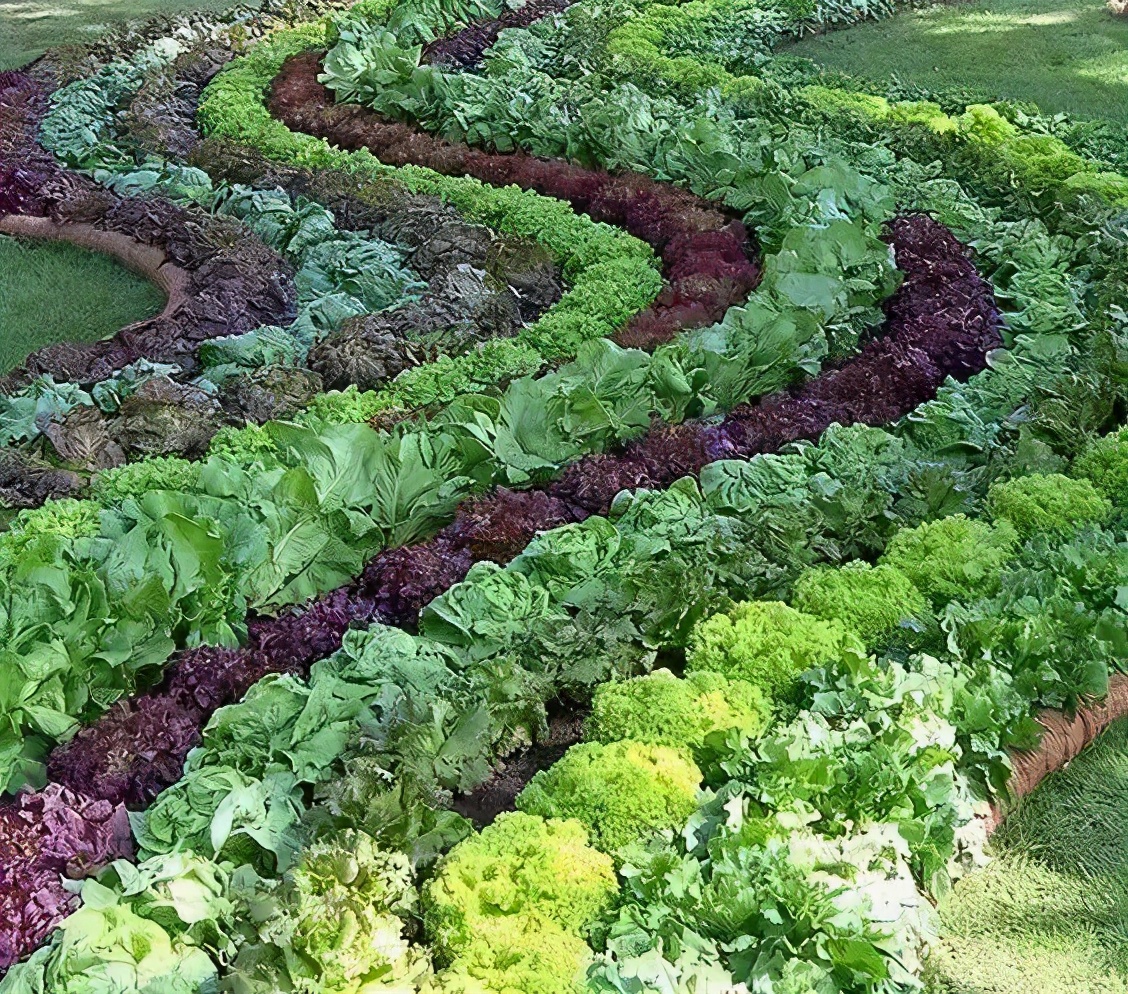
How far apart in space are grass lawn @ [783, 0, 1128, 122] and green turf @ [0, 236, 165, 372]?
23.9ft

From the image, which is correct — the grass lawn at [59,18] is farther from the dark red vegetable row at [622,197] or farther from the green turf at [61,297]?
the green turf at [61,297]

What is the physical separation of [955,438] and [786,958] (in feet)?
11.0

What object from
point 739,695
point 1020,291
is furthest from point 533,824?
point 1020,291

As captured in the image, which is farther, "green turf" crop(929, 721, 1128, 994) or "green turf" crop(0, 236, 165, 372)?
"green turf" crop(0, 236, 165, 372)

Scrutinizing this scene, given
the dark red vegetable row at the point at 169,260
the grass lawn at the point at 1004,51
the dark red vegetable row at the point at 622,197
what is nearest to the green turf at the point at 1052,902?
the dark red vegetable row at the point at 622,197

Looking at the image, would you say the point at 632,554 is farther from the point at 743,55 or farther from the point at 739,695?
the point at 743,55

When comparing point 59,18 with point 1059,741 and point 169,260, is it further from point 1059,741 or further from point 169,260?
point 1059,741

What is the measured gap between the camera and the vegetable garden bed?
3.93 metres

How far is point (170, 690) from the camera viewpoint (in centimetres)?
504

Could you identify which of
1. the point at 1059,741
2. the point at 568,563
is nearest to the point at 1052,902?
the point at 1059,741

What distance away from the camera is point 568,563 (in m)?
5.43

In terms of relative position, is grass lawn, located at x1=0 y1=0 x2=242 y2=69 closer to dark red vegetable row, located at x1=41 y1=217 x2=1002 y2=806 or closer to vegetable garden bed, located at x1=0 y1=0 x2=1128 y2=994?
vegetable garden bed, located at x1=0 y1=0 x2=1128 y2=994

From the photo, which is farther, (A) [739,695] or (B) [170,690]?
(B) [170,690]

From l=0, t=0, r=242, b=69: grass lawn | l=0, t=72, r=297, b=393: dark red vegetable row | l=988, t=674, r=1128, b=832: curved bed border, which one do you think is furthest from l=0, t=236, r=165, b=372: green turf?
l=988, t=674, r=1128, b=832: curved bed border
